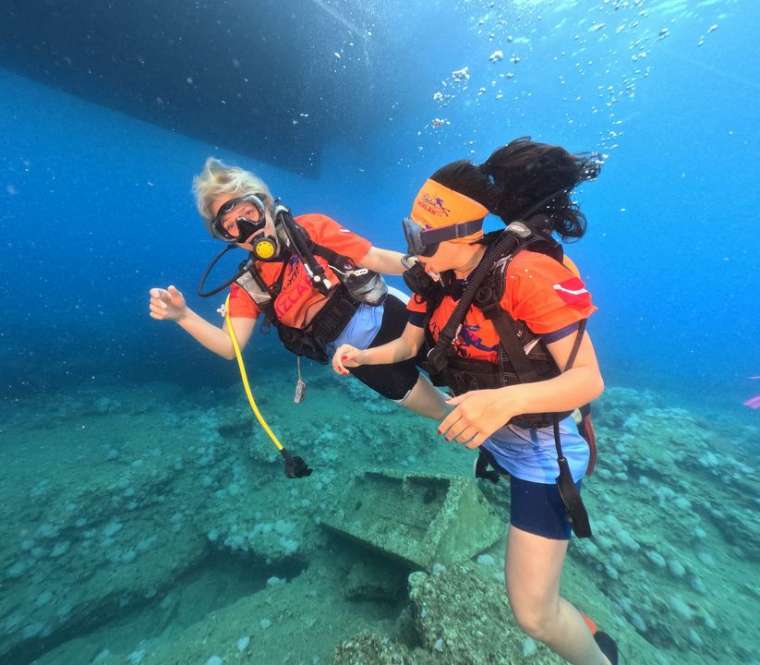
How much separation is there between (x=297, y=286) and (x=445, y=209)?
5.34ft

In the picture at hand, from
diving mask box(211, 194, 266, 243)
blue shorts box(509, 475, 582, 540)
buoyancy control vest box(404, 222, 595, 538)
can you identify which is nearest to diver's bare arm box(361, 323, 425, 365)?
buoyancy control vest box(404, 222, 595, 538)

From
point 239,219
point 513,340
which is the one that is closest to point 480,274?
point 513,340

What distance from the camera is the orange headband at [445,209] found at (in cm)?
191

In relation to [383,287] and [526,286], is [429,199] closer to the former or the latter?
[526,286]

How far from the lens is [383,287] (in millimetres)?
3303

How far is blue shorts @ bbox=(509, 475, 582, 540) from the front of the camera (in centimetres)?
215

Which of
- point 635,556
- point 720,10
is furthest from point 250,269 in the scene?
point 720,10

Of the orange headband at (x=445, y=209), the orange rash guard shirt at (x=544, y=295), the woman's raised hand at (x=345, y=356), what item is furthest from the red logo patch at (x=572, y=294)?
the woman's raised hand at (x=345, y=356)

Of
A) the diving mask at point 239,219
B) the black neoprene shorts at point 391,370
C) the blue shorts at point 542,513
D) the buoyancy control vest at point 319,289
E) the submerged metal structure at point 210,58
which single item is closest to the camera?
the blue shorts at point 542,513

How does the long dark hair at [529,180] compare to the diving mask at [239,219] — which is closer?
the long dark hair at [529,180]

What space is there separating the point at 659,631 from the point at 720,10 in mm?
32347

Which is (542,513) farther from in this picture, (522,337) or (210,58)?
(210,58)

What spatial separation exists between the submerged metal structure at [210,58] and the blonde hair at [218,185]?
35.6 ft

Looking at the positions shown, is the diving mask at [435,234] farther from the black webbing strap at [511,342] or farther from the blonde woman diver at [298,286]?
the blonde woman diver at [298,286]
